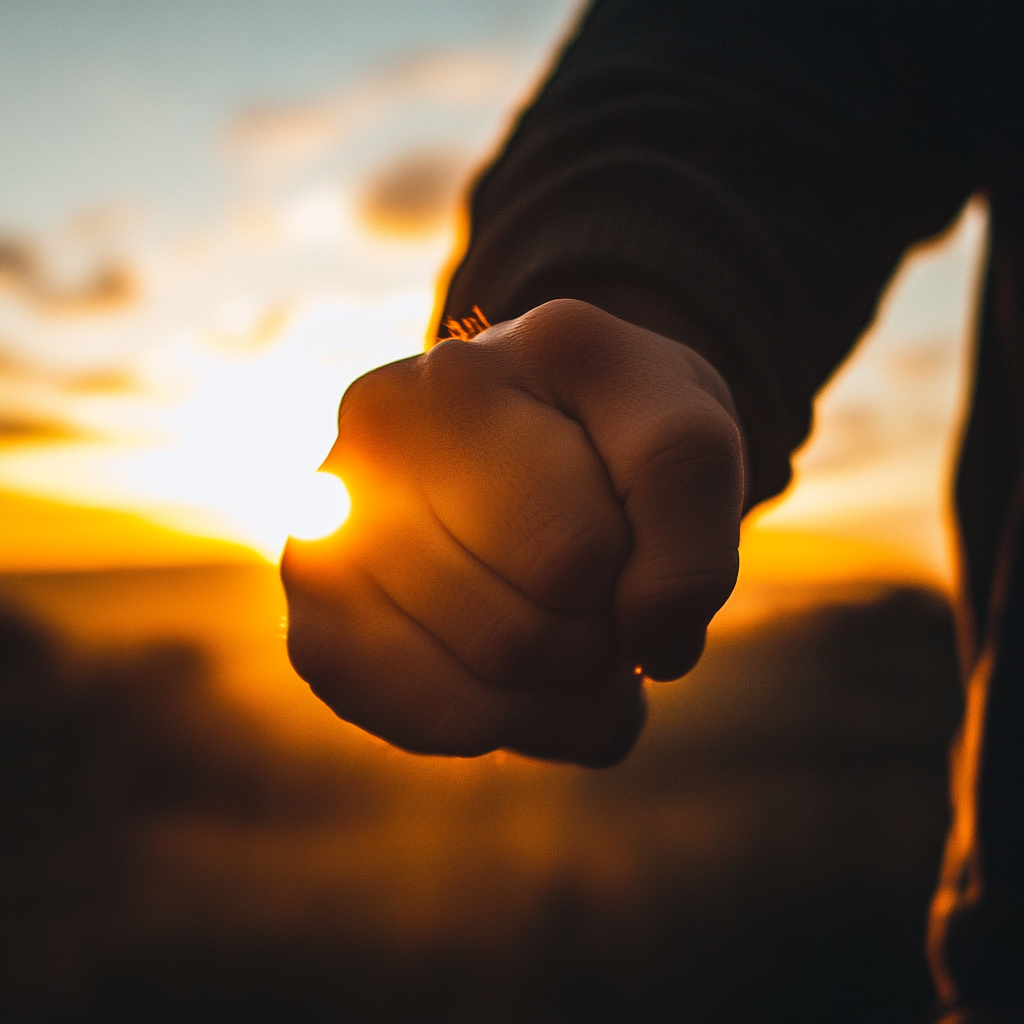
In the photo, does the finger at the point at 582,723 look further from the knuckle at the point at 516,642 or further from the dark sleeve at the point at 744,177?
the dark sleeve at the point at 744,177

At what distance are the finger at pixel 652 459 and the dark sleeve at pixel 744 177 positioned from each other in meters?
0.20

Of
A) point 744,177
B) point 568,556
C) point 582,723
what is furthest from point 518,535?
point 744,177

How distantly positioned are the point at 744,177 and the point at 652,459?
16.7 inches

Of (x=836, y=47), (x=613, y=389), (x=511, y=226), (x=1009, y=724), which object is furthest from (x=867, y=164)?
(x=1009, y=724)

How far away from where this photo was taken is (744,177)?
0.58 metres

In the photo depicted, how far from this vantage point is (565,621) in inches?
12.8

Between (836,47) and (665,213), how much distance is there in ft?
1.15

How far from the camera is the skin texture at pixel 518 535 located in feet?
1.00

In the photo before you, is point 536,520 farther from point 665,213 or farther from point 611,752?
point 665,213

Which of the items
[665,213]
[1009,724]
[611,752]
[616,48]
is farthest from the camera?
[1009,724]

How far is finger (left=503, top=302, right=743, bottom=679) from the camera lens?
0.30m

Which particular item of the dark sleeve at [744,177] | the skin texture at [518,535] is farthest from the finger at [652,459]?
the dark sleeve at [744,177]

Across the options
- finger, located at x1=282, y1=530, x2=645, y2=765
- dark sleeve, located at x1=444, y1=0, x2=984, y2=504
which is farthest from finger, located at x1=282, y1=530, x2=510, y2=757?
dark sleeve, located at x1=444, y1=0, x2=984, y2=504

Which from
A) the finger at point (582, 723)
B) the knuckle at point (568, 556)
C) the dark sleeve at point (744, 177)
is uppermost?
the dark sleeve at point (744, 177)
